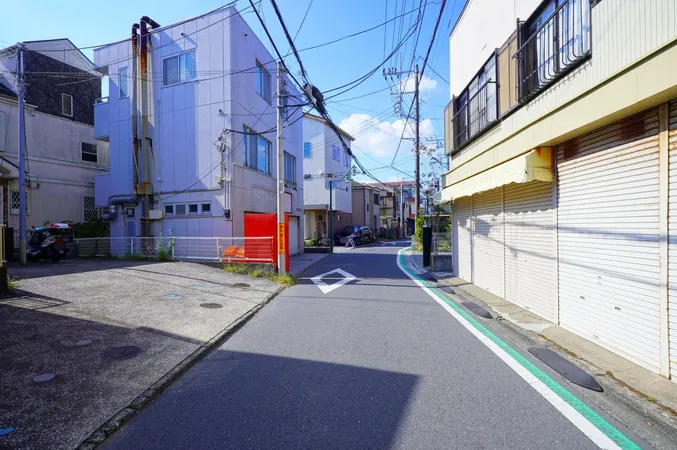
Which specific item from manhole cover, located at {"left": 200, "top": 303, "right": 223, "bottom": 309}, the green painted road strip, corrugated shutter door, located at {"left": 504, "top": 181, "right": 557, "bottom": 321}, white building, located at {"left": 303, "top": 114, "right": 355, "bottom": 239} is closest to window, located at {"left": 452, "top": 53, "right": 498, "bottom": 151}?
corrugated shutter door, located at {"left": 504, "top": 181, "right": 557, "bottom": 321}

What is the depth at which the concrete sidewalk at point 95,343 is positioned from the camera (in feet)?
10.8

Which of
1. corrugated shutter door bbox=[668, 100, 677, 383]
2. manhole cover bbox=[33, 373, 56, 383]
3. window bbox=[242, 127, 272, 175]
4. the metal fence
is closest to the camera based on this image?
corrugated shutter door bbox=[668, 100, 677, 383]

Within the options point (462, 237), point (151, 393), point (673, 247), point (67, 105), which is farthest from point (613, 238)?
point (67, 105)

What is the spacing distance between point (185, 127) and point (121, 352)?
42.5 ft

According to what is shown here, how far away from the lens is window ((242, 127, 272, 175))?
54.0 ft

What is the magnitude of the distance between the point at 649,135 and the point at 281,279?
9465 millimetres

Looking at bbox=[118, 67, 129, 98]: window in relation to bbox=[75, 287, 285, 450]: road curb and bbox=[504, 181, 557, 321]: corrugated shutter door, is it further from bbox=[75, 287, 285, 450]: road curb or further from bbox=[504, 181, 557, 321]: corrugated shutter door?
bbox=[504, 181, 557, 321]: corrugated shutter door

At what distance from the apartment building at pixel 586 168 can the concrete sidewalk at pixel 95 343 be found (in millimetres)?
5287

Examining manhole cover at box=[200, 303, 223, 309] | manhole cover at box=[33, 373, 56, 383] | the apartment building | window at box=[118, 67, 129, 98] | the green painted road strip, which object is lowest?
manhole cover at box=[200, 303, 223, 309]

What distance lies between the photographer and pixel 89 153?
840 inches

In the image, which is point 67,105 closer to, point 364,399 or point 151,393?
point 151,393

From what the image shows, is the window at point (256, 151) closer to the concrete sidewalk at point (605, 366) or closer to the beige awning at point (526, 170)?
the beige awning at point (526, 170)

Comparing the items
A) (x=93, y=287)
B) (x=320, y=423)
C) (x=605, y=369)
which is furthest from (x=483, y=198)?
(x=93, y=287)

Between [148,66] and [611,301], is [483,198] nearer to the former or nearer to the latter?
[611,301]
